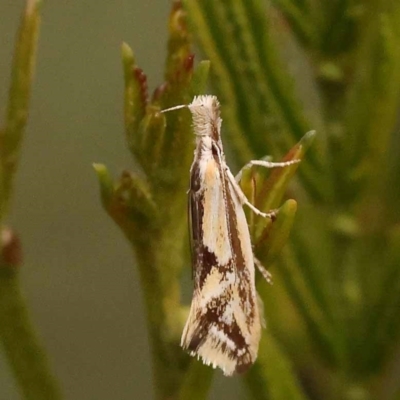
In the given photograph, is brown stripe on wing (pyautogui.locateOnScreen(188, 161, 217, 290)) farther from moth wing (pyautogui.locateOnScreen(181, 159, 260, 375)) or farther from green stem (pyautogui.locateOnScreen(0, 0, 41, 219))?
green stem (pyautogui.locateOnScreen(0, 0, 41, 219))

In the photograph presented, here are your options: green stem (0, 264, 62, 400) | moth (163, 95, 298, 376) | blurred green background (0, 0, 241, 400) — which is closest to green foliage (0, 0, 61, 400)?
green stem (0, 264, 62, 400)

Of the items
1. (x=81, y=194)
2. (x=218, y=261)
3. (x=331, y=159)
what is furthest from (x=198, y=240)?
(x=81, y=194)

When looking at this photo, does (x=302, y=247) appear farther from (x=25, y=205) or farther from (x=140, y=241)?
(x=25, y=205)

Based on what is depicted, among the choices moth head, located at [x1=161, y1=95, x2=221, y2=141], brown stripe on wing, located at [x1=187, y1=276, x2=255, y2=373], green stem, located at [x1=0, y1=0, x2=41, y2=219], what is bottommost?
brown stripe on wing, located at [x1=187, y1=276, x2=255, y2=373]

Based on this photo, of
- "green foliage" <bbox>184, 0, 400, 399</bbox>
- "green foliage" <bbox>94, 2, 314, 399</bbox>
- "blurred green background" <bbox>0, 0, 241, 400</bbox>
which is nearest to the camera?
"green foliage" <bbox>94, 2, 314, 399</bbox>

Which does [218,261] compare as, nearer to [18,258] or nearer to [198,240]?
[198,240]

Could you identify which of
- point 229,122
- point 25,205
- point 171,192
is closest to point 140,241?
point 171,192

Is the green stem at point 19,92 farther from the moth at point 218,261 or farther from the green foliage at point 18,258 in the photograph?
the moth at point 218,261
